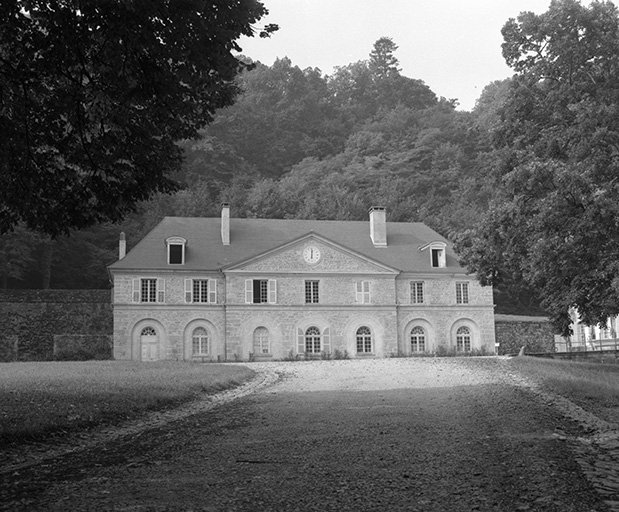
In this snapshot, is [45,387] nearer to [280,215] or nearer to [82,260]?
[82,260]

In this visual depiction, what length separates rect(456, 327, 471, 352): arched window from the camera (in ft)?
141

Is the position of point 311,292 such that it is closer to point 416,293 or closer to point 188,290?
point 416,293

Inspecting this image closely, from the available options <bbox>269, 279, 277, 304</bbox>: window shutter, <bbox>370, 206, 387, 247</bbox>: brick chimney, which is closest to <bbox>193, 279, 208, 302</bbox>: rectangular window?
<bbox>269, 279, 277, 304</bbox>: window shutter

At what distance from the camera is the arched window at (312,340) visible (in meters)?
41.5

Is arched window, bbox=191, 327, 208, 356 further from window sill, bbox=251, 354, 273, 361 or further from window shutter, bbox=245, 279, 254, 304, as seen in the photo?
window shutter, bbox=245, 279, 254, 304

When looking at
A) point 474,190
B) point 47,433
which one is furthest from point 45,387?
point 474,190

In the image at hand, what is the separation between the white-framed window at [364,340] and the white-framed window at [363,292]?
1.48 m

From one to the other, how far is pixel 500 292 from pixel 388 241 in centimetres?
1381

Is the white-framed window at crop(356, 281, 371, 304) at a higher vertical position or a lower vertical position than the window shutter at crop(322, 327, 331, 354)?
higher

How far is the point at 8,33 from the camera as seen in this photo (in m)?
8.81

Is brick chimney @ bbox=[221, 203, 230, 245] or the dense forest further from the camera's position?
the dense forest

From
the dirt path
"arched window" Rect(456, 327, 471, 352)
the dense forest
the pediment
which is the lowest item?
the dirt path

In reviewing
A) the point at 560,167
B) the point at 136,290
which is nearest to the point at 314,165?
the point at 136,290

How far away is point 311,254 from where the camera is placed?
138 feet
